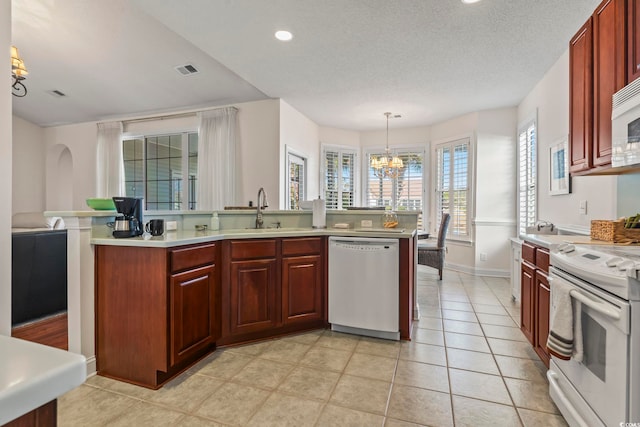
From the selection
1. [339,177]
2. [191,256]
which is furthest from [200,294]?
[339,177]

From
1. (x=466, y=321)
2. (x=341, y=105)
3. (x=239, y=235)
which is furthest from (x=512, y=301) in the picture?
(x=341, y=105)

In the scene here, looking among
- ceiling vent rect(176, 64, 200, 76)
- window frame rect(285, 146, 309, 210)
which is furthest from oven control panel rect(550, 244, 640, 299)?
ceiling vent rect(176, 64, 200, 76)

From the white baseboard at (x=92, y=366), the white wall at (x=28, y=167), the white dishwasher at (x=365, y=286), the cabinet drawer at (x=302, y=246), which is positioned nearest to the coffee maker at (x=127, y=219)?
the white baseboard at (x=92, y=366)

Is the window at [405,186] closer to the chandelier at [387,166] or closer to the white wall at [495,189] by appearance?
the chandelier at [387,166]

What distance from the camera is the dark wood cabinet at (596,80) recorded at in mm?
1879

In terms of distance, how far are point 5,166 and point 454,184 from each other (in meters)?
6.00

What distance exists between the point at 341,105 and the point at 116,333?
4366 mm

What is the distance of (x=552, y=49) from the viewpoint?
131 inches

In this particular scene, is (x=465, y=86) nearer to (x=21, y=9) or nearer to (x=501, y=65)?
(x=501, y=65)

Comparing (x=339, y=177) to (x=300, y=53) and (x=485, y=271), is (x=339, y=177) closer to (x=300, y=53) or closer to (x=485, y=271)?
(x=485, y=271)

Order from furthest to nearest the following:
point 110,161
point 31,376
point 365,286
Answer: point 110,161
point 365,286
point 31,376

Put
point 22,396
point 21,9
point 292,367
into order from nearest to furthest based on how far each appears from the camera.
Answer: point 22,396, point 292,367, point 21,9

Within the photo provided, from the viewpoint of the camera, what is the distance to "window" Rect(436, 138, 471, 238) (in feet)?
18.6

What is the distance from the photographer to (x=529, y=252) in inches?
92.5
